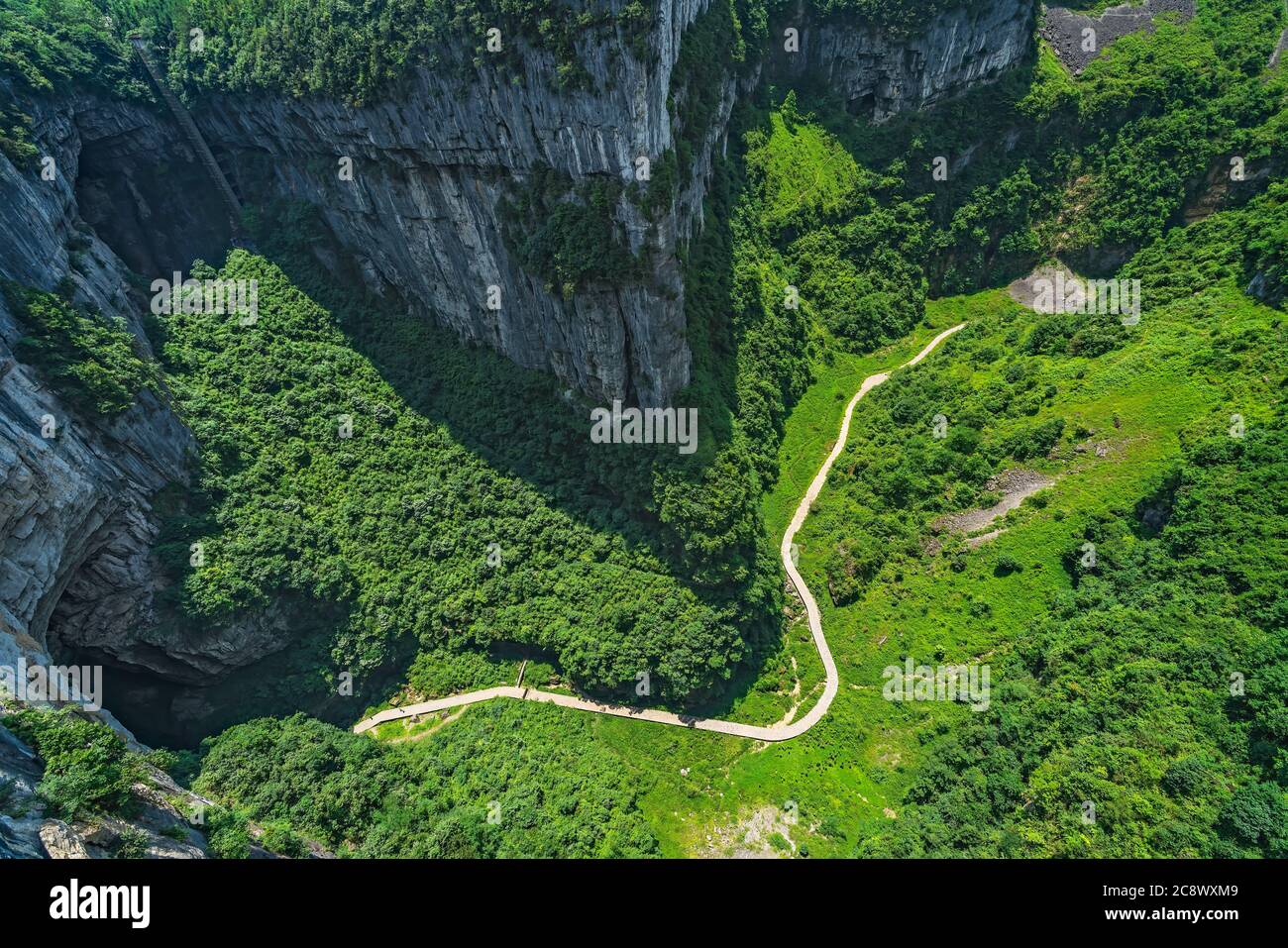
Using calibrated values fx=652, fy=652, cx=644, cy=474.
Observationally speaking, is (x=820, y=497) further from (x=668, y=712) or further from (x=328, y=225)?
(x=328, y=225)

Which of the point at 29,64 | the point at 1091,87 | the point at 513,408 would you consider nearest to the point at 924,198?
the point at 1091,87

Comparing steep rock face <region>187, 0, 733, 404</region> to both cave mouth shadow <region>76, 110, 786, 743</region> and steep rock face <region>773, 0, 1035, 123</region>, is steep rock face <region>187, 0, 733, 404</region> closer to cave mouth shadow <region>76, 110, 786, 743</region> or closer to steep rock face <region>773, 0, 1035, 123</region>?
cave mouth shadow <region>76, 110, 786, 743</region>

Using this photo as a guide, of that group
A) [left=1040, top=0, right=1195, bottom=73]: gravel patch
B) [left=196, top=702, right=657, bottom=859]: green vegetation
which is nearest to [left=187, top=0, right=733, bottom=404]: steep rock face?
[left=196, top=702, right=657, bottom=859]: green vegetation

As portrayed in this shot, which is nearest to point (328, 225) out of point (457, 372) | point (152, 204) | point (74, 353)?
point (152, 204)

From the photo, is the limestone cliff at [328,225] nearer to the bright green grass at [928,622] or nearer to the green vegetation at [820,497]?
the green vegetation at [820,497]

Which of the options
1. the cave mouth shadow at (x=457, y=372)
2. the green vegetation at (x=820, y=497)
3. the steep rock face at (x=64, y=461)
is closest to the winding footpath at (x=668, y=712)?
the green vegetation at (x=820, y=497)

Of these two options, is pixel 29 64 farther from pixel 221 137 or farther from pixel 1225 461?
pixel 1225 461

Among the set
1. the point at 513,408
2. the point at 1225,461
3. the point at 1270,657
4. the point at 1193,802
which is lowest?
the point at 1193,802
